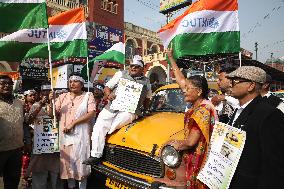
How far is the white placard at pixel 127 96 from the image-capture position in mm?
4805

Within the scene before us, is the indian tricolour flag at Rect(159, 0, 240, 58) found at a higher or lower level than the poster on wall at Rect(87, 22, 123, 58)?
lower

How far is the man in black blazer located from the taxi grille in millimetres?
1514

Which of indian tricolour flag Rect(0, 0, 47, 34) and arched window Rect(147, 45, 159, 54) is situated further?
arched window Rect(147, 45, 159, 54)

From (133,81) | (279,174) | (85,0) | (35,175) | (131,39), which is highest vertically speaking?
(85,0)

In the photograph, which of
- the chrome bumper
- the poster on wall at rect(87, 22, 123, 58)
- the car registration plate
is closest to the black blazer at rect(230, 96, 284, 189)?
the chrome bumper

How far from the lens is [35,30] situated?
5.29 metres

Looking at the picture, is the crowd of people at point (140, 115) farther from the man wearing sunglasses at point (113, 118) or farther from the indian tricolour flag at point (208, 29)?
the indian tricolour flag at point (208, 29)

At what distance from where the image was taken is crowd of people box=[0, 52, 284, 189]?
7.52 ft

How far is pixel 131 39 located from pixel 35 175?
31.0 metres

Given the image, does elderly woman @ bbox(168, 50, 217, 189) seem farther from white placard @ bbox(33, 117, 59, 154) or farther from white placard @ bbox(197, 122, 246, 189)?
white placard @ bbox(33, 117, 59, 154)

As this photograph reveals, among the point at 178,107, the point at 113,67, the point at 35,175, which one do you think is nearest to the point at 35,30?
the point at 35,175

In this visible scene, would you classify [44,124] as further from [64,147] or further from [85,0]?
[85,0]

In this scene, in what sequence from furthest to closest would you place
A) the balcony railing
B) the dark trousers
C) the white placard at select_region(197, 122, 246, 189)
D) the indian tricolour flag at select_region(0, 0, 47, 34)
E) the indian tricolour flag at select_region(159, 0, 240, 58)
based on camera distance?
1. the balcony railing
2. the indian tricolour flag at select_region(159, 0, 240, 58)
3. the indian tricolour flag at select_region(0, 0, 47, 34)
4. the dark trousers
5. the white placard at select_region(197, 122, 246, 189)

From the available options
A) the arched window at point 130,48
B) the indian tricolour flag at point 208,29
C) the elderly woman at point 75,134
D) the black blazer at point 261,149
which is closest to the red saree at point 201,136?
the black blazer at point 261,149
